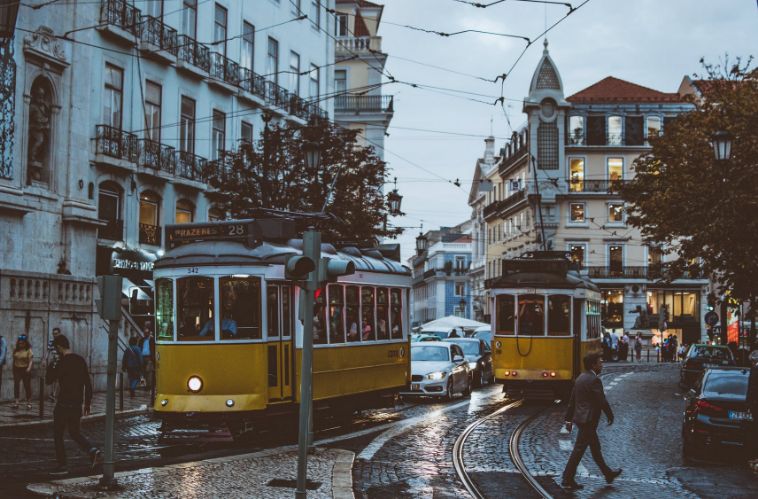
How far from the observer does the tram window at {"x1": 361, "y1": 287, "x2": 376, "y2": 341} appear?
18938 millimetres

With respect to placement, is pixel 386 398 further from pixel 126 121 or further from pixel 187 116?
pixel 187 116

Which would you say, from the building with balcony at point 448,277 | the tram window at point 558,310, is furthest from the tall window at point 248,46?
the building with balcony at point 448,277

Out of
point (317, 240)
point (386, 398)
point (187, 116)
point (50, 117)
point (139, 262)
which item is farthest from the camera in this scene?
point (187, 116)

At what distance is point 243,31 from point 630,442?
26.1 metres

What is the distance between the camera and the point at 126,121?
31.7m

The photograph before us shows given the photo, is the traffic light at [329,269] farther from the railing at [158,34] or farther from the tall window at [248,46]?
the tall window at [248,46]

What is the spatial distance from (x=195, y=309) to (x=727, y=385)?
8305 mm

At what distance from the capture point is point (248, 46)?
1559 inches

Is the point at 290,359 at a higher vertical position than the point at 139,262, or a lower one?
lower

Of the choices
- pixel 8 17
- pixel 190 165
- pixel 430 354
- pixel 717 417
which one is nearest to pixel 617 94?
pixel 190 165

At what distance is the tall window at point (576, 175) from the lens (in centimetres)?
7888

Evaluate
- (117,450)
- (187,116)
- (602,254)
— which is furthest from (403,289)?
(602,254)

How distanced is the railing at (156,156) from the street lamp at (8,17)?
7.72 metres

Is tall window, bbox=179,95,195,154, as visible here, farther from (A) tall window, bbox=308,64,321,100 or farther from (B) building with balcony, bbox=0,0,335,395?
(A) tall window, bbox=308,64,321,100
